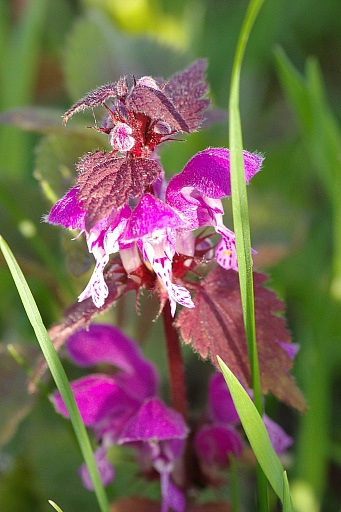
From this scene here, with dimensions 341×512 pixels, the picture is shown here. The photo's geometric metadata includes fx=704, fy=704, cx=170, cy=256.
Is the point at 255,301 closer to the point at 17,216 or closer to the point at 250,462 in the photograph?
the point at 250,462

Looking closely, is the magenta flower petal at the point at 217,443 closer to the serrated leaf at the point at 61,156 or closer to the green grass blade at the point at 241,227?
the green grass blade at the point at 241,227

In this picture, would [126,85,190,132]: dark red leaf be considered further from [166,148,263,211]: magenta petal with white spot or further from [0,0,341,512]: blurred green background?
[0,0,341,512]: blurred green background

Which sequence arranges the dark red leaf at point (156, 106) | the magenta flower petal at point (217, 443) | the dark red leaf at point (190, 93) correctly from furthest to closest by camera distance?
the magenta flower petal at point (217, 443), the dark red leaf at point (190, 93), the dark red leaf at point (156, 106)

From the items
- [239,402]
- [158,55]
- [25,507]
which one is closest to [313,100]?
[158,55]

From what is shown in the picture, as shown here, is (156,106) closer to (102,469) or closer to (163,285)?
(163,285)

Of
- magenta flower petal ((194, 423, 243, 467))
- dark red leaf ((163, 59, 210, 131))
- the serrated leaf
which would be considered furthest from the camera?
the serrated leaf

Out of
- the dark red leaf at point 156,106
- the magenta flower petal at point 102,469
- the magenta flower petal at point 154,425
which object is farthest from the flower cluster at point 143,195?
the magenta flower petal at point 102,469

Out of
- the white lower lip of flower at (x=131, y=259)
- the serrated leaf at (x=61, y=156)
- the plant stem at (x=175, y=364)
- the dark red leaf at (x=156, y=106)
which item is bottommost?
the plant stem at (x=175, y=364)

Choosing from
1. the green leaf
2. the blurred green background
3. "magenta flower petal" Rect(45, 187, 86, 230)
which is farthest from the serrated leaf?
the green leaf
